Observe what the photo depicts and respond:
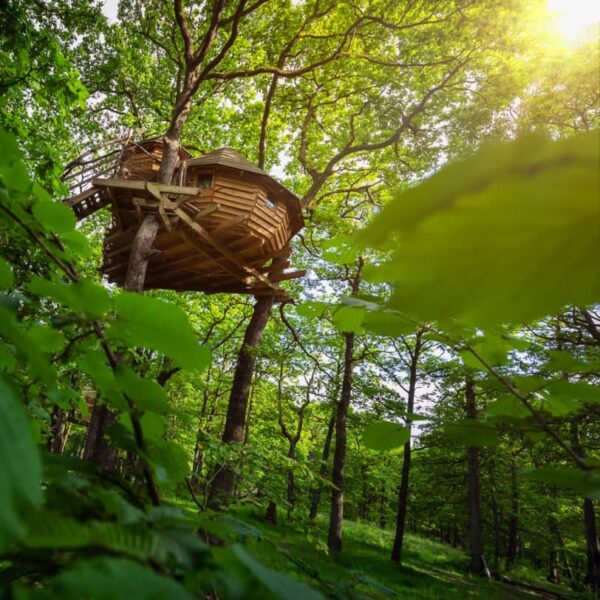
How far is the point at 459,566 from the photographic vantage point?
16.0 m

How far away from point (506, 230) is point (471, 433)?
0.64 m

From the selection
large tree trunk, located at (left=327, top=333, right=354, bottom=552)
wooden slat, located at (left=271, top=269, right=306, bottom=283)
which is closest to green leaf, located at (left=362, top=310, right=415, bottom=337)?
wooden slat, located at (left=271, top=269, right=306, bottom=283)

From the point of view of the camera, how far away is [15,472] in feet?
0.79

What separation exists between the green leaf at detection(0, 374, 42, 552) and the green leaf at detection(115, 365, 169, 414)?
0.29 metres

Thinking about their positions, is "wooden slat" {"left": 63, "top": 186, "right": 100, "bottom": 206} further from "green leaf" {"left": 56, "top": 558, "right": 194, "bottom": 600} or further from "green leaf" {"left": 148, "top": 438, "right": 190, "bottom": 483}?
"green leaf" {"left": 56, "top": 558, "right": 194, "bottom": 600}

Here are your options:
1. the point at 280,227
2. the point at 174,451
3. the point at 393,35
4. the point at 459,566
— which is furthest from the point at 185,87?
the point at 459,566

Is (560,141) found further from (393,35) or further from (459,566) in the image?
(459,566)

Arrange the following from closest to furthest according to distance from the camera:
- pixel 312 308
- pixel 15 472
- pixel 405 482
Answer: pixel 15 472 < pixel 312 308 < pixel 405 482

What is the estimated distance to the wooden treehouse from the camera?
25.0 ft

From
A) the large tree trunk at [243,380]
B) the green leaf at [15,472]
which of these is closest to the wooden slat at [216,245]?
the large tree trunk at [243,380]

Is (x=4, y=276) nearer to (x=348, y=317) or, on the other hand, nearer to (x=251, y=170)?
(x=348, y=317)

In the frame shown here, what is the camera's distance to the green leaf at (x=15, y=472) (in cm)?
23

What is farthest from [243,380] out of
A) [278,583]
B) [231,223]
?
[278,583]

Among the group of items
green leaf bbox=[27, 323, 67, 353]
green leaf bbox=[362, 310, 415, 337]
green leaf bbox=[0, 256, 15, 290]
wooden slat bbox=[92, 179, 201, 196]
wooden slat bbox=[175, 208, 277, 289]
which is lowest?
green leaf bbox=[27, 323, 67, 353]
